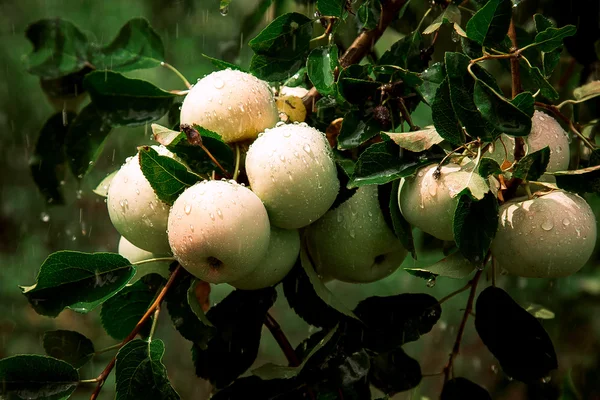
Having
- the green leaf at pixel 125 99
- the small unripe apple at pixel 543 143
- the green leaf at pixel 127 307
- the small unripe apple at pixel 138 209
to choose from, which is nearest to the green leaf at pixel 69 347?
the green leaf at pixel 127 307

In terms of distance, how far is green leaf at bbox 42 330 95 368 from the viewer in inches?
29.7

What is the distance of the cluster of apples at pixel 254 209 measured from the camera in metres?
0.62

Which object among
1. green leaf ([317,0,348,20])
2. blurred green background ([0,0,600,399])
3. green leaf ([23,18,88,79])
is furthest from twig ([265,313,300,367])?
blurred green background ([0,0,600,399])

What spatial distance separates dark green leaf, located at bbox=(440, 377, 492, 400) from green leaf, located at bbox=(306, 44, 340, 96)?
0.38 metres

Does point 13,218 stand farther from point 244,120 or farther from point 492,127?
point 492,127

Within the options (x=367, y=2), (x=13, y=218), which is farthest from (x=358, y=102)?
(x=13, y=218)

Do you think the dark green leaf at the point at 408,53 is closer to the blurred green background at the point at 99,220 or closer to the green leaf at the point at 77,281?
the green leaf at the point at 77,281

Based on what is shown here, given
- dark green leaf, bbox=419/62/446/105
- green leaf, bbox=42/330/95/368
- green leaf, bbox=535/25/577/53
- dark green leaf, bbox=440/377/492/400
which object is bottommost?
dark green leaf, bbox=440/377/492/400

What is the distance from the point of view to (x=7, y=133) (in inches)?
87.4

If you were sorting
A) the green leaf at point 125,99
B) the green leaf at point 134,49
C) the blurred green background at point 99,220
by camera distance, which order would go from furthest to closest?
the blurred green background at point 99,220
the green leaf at point 134,49
the green leaf at point 125,99

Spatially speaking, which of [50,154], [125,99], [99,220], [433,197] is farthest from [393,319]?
[99,220]

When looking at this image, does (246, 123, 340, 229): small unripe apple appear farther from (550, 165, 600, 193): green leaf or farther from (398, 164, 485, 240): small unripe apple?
(550, 165, 600, 193): green leaf

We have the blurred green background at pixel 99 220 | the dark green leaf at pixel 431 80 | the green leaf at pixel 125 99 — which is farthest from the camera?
the blurred green background at pixel 99 220

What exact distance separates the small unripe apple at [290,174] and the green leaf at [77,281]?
166mm
